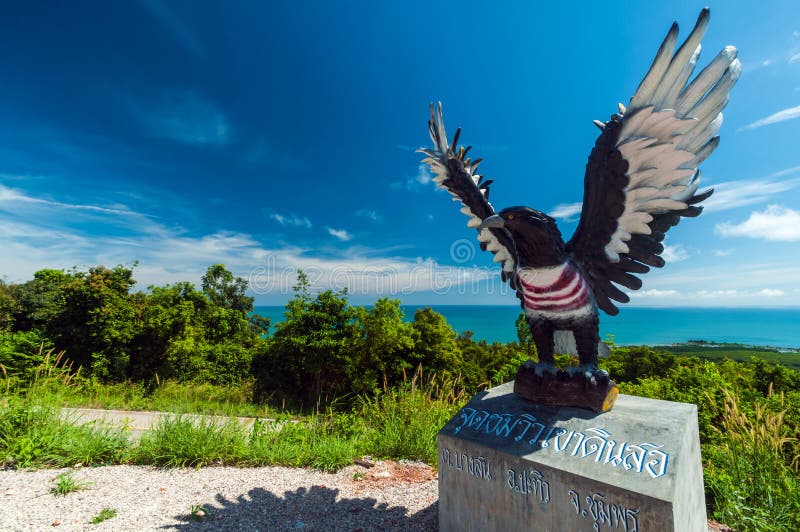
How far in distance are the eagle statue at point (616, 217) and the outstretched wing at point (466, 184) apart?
0.58m

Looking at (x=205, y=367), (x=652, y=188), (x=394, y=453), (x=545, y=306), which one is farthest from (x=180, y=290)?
(x=652, y=188)

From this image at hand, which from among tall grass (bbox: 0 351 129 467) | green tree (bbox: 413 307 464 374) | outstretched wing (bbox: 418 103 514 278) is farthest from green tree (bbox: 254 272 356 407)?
outstretched wing (bbox: 418 103 514 278)

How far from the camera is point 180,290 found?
42.1ft

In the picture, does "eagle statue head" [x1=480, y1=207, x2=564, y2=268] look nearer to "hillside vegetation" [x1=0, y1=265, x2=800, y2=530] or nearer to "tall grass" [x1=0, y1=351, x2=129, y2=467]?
"hillside vegetation" [x1=0, y1=265, x2=800, y2=530]

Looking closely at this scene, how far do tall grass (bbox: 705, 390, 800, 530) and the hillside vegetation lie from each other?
0.02 metres

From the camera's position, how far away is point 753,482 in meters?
3.33

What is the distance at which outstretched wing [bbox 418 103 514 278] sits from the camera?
3.62 m

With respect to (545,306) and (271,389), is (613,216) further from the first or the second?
(271,389)

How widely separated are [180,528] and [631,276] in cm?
447

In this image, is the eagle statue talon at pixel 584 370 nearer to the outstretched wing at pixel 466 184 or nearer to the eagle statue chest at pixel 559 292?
the eagle statue chest at pixel 559 292

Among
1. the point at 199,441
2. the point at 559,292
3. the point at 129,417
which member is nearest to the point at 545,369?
the point at 559,292

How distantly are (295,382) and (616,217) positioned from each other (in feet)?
36.2

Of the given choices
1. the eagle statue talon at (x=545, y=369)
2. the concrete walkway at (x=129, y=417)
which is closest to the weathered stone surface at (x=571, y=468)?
the eagle statue talon at (x=545, y=369)

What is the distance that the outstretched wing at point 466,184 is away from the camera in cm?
362
